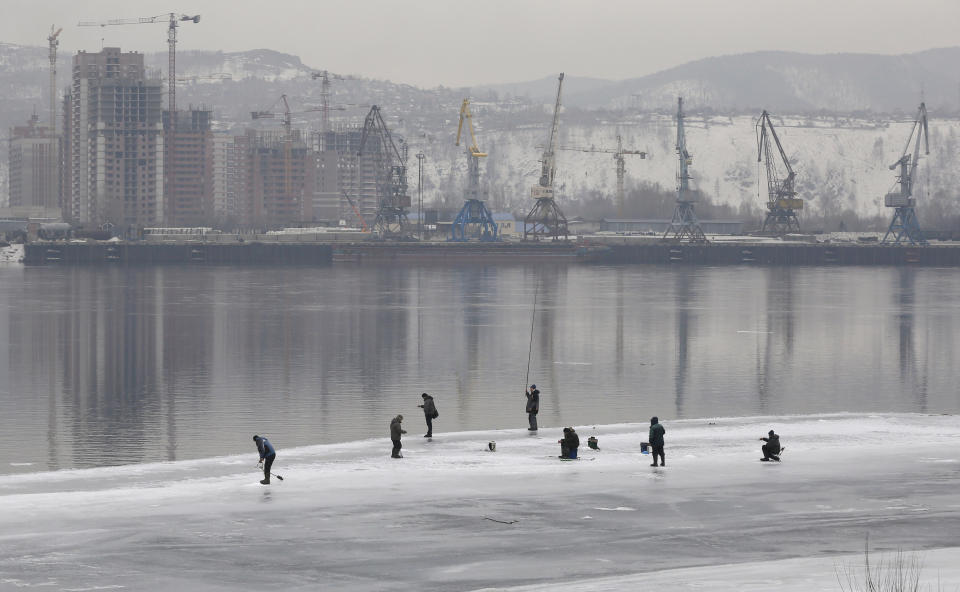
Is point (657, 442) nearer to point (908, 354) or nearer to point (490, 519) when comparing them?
point (490, 519)

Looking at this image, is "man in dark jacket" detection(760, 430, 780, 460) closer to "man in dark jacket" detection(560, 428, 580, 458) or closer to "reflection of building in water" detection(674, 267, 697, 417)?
"man in dark jacket" detection(560, 428, 580, 458)

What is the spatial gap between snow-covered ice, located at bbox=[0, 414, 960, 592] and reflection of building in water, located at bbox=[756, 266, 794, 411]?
25655mm

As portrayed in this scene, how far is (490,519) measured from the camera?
3300 centimetres

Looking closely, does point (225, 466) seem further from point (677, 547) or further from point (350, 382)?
point (350, 382)

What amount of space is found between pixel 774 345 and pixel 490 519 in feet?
225

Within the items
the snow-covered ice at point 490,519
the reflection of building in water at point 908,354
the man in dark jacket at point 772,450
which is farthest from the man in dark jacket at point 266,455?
the reflection of building in water at point 908,354

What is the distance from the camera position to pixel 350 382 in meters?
74.2

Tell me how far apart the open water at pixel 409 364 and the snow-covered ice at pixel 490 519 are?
457 inches

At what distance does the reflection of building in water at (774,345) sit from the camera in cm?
7594

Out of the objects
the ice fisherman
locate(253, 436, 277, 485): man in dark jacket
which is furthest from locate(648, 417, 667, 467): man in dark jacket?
locate(253, 436, 277, 485): man in dark jacket

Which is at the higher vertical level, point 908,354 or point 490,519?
point 490,519

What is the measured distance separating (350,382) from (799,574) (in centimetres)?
4936

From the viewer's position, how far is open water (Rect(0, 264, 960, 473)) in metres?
58.4

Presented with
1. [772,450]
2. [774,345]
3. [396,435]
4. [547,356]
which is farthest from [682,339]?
[396,435]
